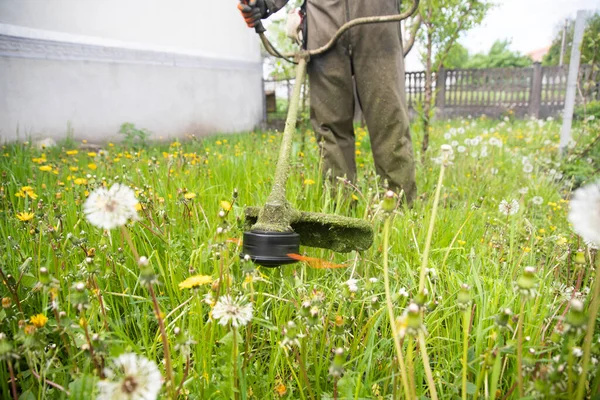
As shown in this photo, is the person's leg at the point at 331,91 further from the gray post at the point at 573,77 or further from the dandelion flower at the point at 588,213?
the gray post at the point at 573,77

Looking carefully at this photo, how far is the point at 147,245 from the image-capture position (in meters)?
1.63

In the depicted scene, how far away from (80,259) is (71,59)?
4274 mm

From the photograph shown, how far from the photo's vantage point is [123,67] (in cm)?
555

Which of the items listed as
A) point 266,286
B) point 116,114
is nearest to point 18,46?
point 116,114

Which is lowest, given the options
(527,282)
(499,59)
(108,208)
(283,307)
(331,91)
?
(283,307)

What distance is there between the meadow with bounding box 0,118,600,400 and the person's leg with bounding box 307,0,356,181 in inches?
7.6

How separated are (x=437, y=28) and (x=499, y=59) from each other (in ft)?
137

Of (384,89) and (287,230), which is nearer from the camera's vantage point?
(287,230)

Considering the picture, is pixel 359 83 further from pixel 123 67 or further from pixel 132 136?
pixel 123 67

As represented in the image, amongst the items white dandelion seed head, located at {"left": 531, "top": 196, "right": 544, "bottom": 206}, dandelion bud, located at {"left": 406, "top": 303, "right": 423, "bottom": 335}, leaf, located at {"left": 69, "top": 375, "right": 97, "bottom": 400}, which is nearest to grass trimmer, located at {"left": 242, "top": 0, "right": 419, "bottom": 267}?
leaf, located at {"left": 69, "top": 375, "right": 97, "bottom": 400}

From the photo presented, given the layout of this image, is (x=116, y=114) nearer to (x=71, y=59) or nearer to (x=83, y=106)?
(x=83, y=106)

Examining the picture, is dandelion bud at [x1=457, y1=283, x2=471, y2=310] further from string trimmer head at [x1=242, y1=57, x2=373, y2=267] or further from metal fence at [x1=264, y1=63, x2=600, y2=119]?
metal fence at [x1=264, y1=63, x2=600, y2=119]

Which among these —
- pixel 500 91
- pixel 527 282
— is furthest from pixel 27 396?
pixel 500 91

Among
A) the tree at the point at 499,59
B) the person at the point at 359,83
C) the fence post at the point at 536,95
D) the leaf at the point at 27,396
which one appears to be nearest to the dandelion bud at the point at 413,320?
the leaf at the point at 27,396
